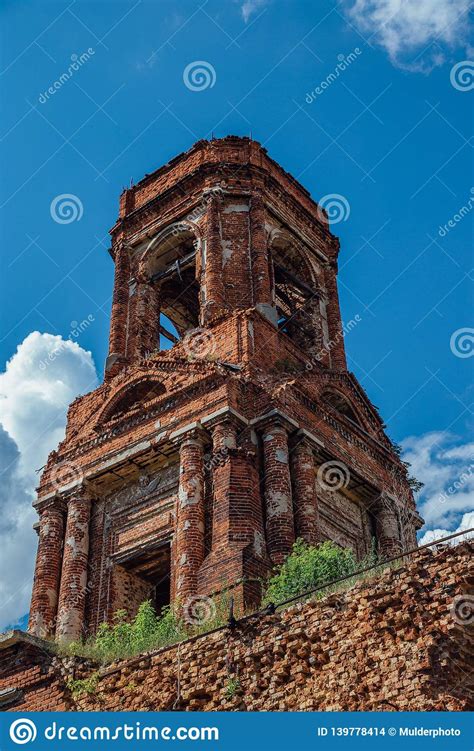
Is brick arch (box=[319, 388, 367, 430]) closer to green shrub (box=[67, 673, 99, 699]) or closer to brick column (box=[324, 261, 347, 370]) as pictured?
brick column (box=[324, 261, 347, 370])

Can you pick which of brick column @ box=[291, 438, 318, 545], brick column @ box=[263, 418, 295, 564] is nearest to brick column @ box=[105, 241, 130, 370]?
brick column @ box=[263, 418, 295, 564]

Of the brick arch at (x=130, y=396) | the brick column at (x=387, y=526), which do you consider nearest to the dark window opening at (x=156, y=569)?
the brick arch at (x=130, y=396)

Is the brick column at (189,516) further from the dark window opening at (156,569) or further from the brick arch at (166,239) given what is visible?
the brick arch at (166,239)

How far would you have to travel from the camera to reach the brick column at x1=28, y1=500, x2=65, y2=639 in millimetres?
16484

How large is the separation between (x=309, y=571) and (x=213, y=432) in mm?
4129

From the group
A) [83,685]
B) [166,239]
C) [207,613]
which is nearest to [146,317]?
[166,239]

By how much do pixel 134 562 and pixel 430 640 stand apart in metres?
8.20

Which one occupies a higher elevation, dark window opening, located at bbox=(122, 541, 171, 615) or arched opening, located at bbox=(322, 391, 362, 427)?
arched opening, located at bbox=(322, 391, 362, 427)

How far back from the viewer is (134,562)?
16.9 metres

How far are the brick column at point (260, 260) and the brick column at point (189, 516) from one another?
144 inches

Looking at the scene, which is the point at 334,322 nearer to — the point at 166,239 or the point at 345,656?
the point at 166,239

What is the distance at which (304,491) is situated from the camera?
16.1 meters

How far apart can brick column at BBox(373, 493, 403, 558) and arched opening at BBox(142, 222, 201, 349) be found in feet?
19.6

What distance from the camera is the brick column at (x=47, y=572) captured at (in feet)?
54.1
